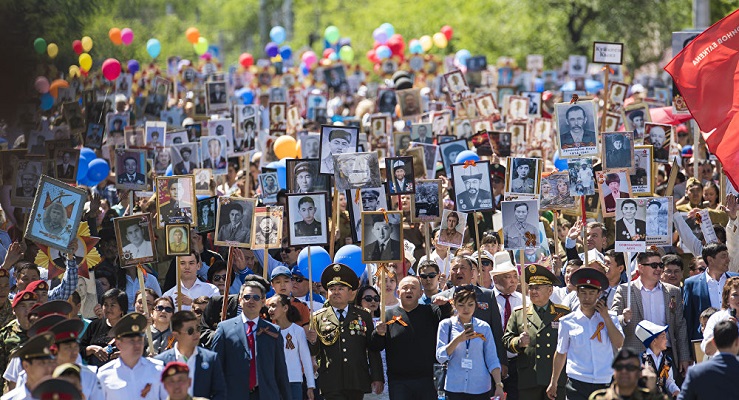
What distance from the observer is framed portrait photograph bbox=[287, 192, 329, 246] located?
41.0 ft

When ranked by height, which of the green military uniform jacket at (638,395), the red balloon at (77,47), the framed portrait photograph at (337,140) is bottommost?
the green military uniform jacket at (638,395)

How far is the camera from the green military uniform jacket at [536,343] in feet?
37.0

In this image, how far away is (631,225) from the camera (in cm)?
1215

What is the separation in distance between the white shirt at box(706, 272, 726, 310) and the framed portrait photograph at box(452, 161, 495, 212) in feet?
7.65

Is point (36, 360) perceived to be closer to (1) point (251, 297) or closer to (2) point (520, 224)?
(1) point (251, 297)

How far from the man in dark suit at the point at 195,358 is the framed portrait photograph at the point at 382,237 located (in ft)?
8.04

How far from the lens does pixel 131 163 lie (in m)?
15.2

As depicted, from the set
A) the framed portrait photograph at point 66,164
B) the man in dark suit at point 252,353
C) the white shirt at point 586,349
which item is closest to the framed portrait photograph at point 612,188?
the white shirt at point 586,349

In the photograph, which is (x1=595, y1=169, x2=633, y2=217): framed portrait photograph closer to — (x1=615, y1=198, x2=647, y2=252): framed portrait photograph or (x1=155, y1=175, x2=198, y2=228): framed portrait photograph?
(x1=615, y1=198, x2=647, y2=252): framed portrait photograph

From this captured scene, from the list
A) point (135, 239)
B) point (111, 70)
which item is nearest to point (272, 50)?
point (111, 70)

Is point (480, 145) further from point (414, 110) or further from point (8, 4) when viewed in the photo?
point (8, 4)

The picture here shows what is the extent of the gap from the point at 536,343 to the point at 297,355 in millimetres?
1950

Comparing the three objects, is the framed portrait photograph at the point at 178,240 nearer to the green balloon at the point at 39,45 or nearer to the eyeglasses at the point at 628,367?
the eyeglasses at the point at 628,367

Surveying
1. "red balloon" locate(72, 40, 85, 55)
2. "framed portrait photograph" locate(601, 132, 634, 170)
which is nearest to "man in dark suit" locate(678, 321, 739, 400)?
"framed portrait photograph" locate(601, 132, 634, 170)
